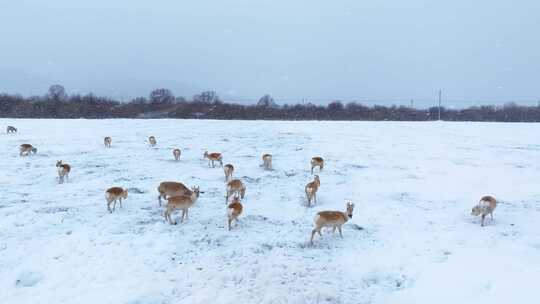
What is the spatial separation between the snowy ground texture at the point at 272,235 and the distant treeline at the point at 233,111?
38254mm

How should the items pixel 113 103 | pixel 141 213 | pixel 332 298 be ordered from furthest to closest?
pixel 113 103 < pixel 141 213 < pixel 332 298

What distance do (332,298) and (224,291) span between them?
95.2 inches

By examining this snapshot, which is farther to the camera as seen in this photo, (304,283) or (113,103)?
(113,103)

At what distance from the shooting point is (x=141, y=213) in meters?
15.3

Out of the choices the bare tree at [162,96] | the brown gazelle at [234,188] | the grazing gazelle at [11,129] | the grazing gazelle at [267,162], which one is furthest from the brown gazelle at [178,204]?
the bare tree at [162,96]

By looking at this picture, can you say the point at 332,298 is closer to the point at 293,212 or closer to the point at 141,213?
the point at 293,212

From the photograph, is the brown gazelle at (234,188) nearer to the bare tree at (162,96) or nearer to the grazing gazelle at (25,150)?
the grazing gazelle at (25,150)

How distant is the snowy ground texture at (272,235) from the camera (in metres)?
10.8

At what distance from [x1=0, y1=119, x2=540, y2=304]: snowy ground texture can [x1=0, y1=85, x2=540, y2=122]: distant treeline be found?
1506 inches

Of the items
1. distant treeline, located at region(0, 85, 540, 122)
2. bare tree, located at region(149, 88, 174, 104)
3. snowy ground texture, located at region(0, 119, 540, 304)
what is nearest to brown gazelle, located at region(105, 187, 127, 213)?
snowy ground texture, located at region(0, 119, 540, 304)

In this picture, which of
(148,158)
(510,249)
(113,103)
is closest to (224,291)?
(510,249)

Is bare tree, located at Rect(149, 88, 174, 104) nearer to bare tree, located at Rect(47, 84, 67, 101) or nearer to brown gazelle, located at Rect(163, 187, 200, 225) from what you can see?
bare tree, located at Rect(47, 84, 67, 101)

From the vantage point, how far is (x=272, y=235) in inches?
545

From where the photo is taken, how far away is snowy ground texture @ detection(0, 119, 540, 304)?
1078 centimetres
